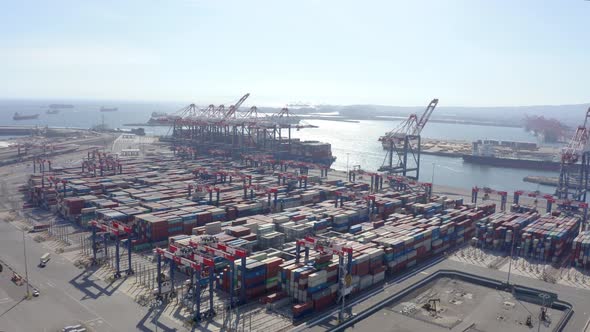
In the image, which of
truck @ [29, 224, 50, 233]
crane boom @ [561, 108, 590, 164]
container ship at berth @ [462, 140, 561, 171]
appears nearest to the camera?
Answer: truck @ [29, 224, 50, 233]

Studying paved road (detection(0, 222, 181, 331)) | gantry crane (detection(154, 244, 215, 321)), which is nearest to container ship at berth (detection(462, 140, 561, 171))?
gantry crane (detection(154, 244, 215, 321))

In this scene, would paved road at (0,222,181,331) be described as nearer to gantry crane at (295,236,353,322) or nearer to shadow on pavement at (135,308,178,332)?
shadow on pavement at (135,308,178,332)

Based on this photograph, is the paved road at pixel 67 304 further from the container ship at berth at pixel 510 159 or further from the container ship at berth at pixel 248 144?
the container ship at berth at pixel 510 159

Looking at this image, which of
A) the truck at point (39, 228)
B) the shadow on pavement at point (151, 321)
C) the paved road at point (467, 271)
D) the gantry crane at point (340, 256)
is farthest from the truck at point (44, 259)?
the paved road at point (467, 271)

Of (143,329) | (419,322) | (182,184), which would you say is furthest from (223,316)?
(182,184)

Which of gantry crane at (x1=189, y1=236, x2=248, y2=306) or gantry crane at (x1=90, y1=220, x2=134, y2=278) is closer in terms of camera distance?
gantry crane at (x1=189, y1=236, x2=248, y2=306)

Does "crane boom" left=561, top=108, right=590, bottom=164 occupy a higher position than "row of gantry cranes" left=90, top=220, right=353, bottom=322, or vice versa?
"crane boom" left=561, top=108, right=590, bottom=164

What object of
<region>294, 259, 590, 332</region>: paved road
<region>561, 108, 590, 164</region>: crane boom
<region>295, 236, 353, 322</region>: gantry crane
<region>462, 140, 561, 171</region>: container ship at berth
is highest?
<region>561, 108, 590, 164</region>: crane boom
